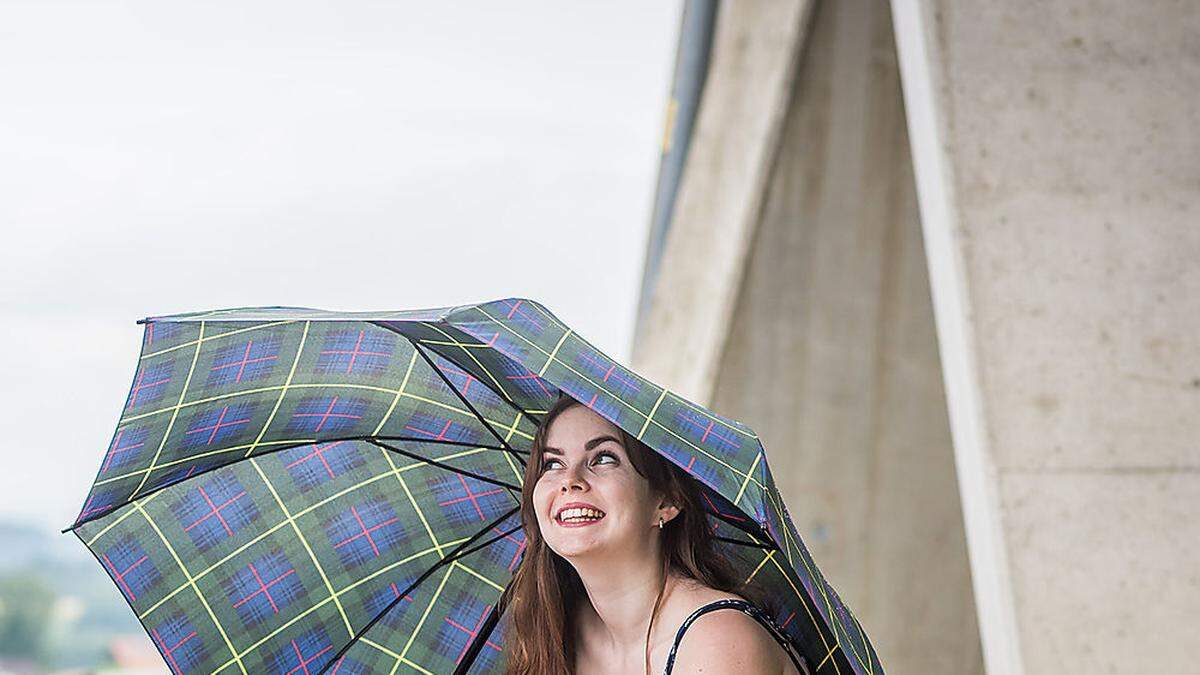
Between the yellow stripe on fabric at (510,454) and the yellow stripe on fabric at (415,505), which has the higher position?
the yellow stripe on fabric at (510,454)

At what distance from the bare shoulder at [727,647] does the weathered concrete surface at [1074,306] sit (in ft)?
2.28

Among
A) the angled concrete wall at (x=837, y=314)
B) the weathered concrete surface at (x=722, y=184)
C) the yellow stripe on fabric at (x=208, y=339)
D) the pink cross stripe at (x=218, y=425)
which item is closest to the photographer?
the yellow stripe on fabric at (x=208, y=339)

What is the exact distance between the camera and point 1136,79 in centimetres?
255

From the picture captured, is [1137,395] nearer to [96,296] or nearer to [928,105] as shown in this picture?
[928,105]

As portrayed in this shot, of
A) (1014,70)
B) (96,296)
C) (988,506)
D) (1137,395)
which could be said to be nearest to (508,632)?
(988,506)

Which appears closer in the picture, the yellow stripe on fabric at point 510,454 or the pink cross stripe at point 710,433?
the pink cross stripe at point 710,433

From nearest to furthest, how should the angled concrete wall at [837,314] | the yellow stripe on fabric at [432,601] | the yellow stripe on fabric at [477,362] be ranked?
1. the yellow stripe on fabric at [477,362]
2. the yellow stripe on fabric at [432,601]
3. the angled concrete wall at [837,314]

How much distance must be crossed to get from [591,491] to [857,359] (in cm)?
445

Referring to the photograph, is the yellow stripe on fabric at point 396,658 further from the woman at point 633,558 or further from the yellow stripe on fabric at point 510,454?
Result: the yellow stripe on fabric at point 510,454

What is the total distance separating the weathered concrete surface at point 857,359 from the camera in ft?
19.5

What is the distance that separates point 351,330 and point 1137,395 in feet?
4.74

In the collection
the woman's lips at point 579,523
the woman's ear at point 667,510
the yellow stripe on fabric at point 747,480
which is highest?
the yellow stripe on fabric at point 747,480

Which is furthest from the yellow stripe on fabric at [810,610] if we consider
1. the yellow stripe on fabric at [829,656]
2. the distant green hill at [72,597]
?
the distant green hill at [72,597]

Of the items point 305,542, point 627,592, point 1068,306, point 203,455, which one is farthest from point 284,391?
point 1068,306
